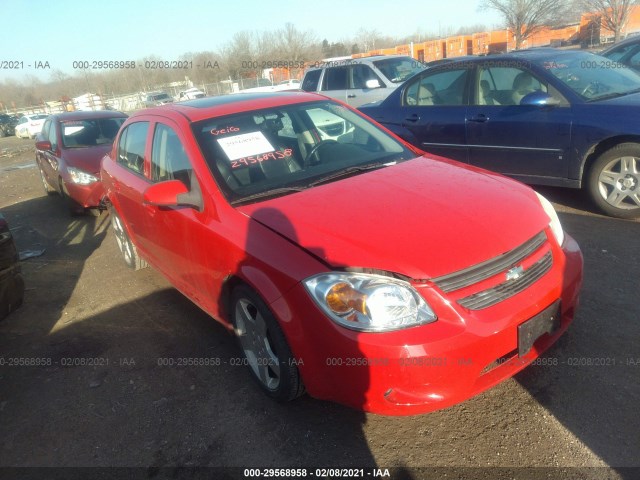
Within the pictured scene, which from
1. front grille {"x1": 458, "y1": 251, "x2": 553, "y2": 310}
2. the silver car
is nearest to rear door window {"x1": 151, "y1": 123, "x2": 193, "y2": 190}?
front grille {"x1": 458, "y1": 251, "x2": 553, "y2": 310}

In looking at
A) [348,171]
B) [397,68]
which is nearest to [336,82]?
[397,68]

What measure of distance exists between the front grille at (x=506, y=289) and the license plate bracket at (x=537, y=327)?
0.51ft

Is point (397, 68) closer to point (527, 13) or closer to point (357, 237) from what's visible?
point (357, 237)

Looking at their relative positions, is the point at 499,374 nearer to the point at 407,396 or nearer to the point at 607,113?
the point at 407,396

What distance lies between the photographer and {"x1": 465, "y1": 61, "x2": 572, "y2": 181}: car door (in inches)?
197

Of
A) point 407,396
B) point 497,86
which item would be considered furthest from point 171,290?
point 497,86

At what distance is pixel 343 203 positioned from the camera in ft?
8.87

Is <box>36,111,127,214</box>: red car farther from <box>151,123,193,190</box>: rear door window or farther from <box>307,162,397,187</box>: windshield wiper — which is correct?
<box>307,162,397,187</box>: windshield wiper

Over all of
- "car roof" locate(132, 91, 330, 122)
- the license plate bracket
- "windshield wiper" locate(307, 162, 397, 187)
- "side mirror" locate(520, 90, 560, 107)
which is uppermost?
"car roof" locate(132, 91, 330, 122)

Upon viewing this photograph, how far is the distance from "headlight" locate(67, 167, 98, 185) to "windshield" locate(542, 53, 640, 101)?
6.21 metres

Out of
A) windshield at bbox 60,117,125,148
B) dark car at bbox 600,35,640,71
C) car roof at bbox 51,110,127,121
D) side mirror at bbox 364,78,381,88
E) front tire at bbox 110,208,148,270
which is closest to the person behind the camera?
front tire at bbox 110,208,148,270

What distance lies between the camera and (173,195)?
2998 millimetres

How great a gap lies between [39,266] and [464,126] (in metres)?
5.27

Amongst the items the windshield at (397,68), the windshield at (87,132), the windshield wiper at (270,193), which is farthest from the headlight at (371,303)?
the windshield at (397,68)
